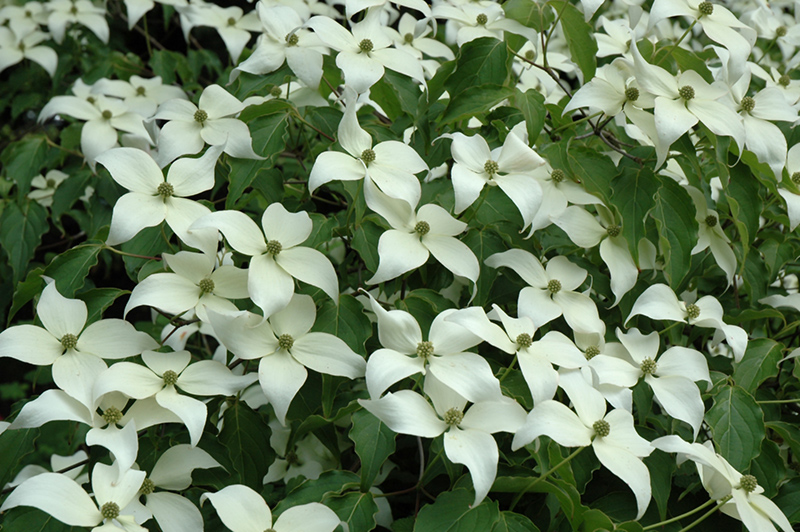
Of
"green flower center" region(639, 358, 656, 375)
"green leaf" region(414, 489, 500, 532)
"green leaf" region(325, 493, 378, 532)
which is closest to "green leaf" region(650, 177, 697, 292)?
"green flower center" region(639, 358, 656, 375)

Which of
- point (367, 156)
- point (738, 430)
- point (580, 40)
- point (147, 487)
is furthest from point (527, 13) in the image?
point (147, 487)

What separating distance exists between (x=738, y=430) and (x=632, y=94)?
60 centimetres

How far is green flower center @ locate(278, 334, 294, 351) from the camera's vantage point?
1123mm

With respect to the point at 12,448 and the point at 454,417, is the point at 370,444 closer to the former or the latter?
the point at 454,417

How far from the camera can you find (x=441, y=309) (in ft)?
4.14

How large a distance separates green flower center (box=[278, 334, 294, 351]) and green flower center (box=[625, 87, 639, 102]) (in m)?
0.73

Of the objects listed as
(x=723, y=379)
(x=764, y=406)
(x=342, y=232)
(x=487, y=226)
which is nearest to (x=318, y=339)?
(x=342, y=232)

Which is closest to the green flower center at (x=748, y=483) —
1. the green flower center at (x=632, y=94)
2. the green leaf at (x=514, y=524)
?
the green leaf at (x=514, y=524)

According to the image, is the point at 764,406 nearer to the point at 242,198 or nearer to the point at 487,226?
the point at 487,226

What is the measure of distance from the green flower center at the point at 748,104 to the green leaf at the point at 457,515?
89 cm

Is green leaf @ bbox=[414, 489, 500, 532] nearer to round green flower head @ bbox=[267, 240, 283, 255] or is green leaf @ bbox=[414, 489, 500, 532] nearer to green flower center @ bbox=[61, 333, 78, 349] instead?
round green flower head @ bbox=[267, 240, 283, 255]

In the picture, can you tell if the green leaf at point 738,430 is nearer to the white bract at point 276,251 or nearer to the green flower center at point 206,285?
the white bract at point 276,251

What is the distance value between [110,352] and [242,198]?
417mm

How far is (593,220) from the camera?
52.2 inches
